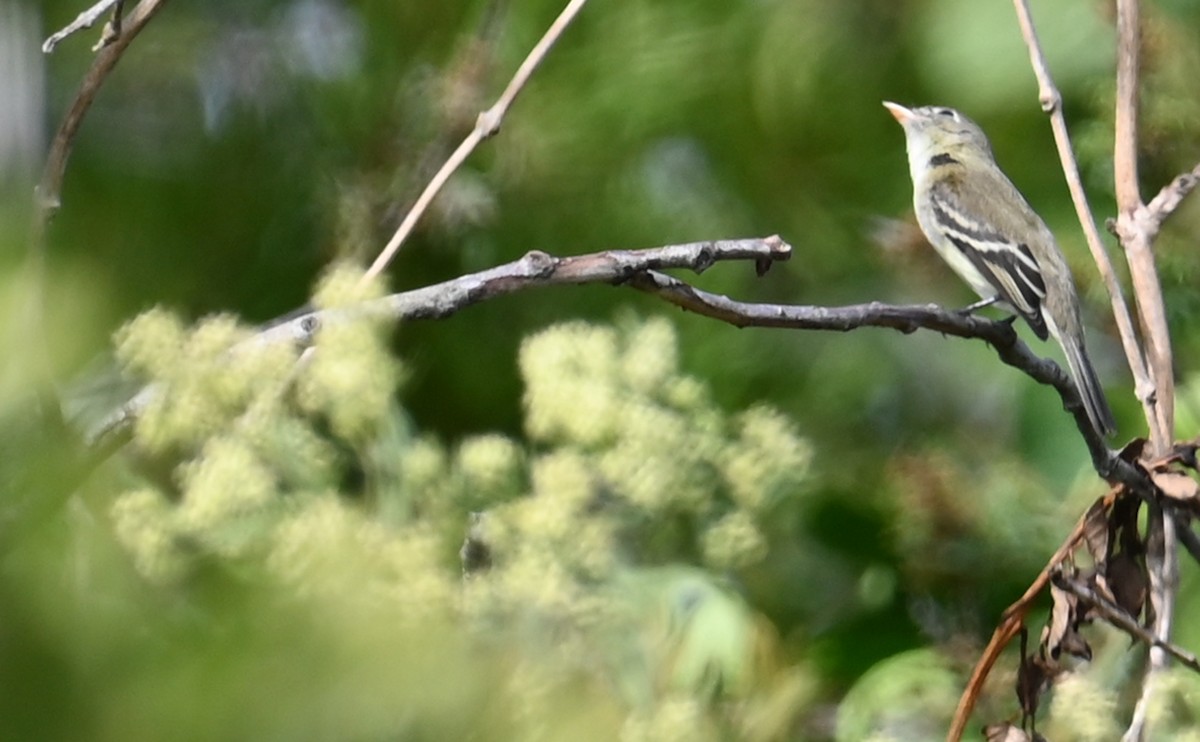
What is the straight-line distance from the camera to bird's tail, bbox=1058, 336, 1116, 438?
1.04m

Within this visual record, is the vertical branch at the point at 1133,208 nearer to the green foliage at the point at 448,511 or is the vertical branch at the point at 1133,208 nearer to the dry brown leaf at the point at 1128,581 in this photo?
the dry brown leaf at the point at 1128,581

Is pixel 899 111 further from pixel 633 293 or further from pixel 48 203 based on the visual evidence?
pixel 48 203

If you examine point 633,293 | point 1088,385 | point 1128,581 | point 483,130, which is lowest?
point 1088,385

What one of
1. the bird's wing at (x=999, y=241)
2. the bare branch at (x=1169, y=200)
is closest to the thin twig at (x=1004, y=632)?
the bare branch at (x=1169, y=200)

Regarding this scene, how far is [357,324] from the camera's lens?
39 cm

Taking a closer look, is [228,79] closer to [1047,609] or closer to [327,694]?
[1047,609]

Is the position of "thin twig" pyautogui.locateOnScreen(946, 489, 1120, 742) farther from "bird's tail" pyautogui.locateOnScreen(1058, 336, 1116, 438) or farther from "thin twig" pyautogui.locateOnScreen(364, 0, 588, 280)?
"thin twig" pyautogui.locateOnScreen(364, 0, 588, 280)

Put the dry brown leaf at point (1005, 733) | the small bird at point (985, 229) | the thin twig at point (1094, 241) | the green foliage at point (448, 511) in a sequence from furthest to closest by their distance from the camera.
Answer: the small bird at point (985, 229)
the thin twig at point (1094, 241)
the dry brown leaf at point (1005, 733)
the green foliage at point (448, 511)

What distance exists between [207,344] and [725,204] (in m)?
0.99

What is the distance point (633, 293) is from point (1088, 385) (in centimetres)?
43

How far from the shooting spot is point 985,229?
1903 millimetres

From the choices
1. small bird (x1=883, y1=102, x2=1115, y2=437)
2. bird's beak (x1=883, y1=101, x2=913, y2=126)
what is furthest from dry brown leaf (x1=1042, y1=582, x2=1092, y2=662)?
bird's beak (x1=883, y1=101, x2=913, y2=126)

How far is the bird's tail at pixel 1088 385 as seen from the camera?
1.04m

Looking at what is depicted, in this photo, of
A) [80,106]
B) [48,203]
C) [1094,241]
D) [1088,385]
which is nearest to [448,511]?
[48,203]
